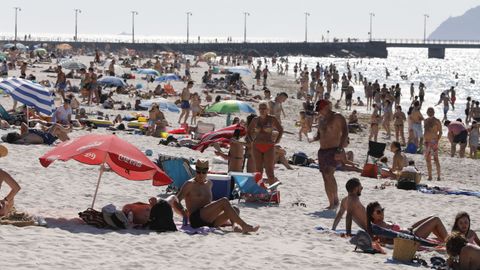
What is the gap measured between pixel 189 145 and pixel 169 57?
160ft

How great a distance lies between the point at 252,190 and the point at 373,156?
502 cm

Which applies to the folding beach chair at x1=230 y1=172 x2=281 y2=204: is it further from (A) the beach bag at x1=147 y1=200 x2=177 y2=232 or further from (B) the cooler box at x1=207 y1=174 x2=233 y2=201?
(A) the beach bag at x1=147 y1=200 x2=177 y2=232

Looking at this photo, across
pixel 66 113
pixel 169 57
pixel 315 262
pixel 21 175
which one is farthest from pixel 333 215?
pixel 169 57

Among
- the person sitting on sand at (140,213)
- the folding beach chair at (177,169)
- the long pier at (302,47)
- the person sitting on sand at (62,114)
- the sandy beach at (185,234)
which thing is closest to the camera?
the sandy beach at (185,234)

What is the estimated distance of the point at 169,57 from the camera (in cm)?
6450

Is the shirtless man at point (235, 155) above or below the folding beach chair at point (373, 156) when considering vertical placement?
above

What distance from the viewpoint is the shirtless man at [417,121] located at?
18430 mm

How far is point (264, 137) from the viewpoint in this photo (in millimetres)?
11234

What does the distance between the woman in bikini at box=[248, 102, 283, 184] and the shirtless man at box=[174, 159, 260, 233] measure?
8.05ft

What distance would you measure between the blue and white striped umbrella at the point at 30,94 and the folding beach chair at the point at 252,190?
4981 millimetres

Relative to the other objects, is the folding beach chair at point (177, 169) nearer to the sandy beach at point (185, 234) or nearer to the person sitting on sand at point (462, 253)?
the sandy beach at point (185, 234)

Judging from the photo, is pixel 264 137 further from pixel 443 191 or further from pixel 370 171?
pixel 370 171

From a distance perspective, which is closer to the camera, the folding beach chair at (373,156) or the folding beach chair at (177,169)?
the folding beach chair at (177,169)

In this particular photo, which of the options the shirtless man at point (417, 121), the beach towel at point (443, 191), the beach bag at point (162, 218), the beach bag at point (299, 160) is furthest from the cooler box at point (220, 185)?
the shirtless man at point (417, 121)
